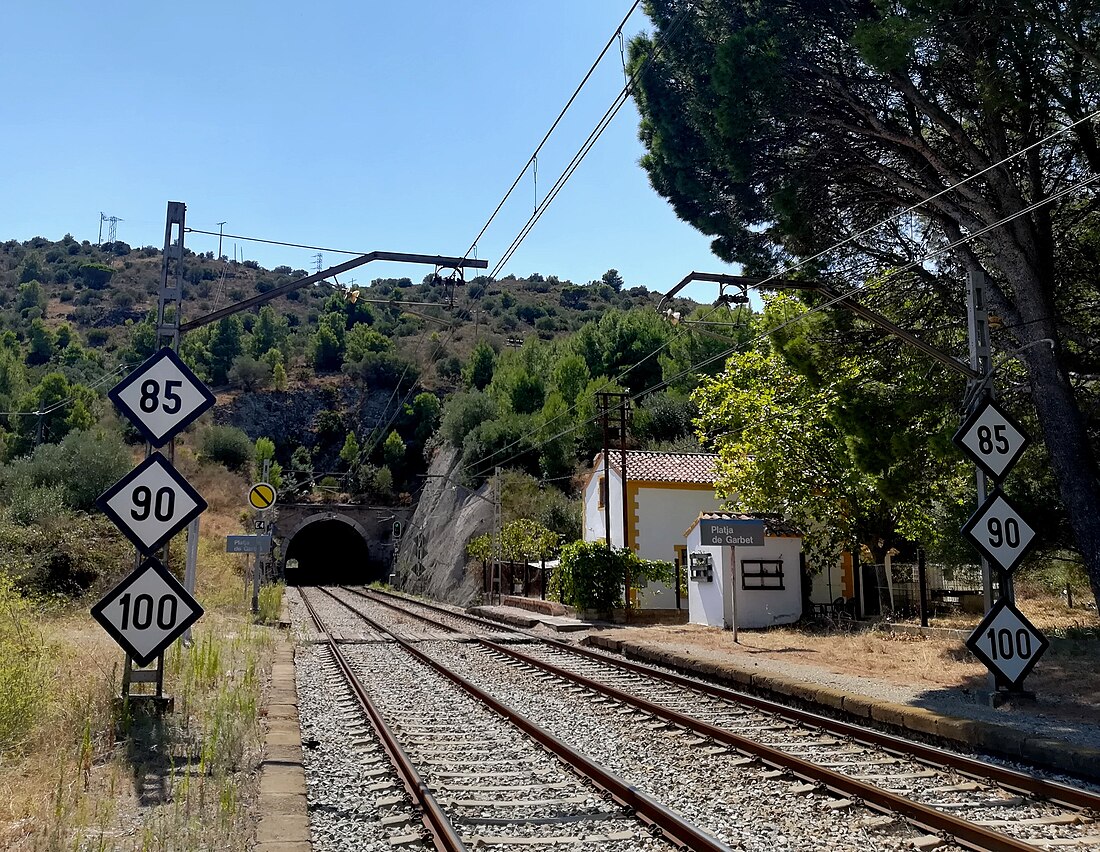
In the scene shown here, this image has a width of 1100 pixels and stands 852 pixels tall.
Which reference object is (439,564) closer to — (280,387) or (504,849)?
(504,849)

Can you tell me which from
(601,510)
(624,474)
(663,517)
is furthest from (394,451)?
(624,474)

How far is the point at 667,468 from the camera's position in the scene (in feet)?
103

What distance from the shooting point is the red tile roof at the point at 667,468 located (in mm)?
30406

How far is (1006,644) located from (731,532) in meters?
7.44

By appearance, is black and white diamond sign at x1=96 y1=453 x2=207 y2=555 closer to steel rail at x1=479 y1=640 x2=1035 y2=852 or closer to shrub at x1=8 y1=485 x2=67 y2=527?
steel rail at x1=479 y1=640 x2=1035 y2=852

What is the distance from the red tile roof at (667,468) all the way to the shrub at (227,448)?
→ 50.7 m

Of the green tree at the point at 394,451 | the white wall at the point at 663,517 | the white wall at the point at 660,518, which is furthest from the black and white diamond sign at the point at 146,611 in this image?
the green tree at the point at 394,451

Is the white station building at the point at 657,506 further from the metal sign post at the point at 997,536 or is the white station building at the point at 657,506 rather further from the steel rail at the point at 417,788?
the steel rail at the point at 417,788

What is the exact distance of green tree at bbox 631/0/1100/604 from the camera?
11.2 m

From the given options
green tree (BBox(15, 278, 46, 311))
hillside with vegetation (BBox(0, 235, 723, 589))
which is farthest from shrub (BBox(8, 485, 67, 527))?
green tree (BBox(15, 278, 46, 311))

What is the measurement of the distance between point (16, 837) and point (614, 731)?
5.74m

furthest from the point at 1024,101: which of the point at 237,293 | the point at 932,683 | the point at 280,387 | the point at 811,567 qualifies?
the point at 237,293

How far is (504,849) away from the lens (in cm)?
528

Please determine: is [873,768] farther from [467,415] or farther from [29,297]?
[29,297]
